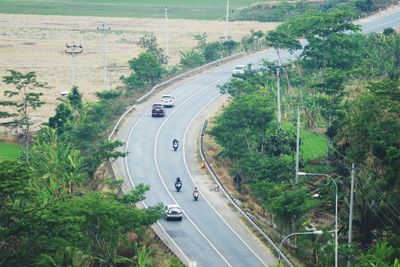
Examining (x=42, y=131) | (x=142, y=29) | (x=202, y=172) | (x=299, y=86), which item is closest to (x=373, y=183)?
(x=202, y=172)

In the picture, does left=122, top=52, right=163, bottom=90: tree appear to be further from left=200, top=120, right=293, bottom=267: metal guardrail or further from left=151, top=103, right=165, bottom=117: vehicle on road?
left=200, top=120, right=293, bottom=267: metal guardrail

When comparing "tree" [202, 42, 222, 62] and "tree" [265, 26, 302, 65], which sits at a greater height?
"tree" [265, 26, 302, 65]

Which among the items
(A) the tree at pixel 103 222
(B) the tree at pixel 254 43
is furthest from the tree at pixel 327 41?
(A) the tree at pixel 103 222

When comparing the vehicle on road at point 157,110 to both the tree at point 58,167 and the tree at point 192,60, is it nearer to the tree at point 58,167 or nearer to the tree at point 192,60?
the tree at point 58,167

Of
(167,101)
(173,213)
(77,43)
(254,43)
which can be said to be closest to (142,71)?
(167,101)

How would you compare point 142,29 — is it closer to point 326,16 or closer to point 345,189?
point 326,16

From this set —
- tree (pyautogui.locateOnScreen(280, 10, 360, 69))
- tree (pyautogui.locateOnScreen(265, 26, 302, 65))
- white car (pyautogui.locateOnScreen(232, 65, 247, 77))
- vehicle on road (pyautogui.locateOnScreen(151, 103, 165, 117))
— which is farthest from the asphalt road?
tree (pyautogui.locateOnScreen(280, 10, 360, 69))
